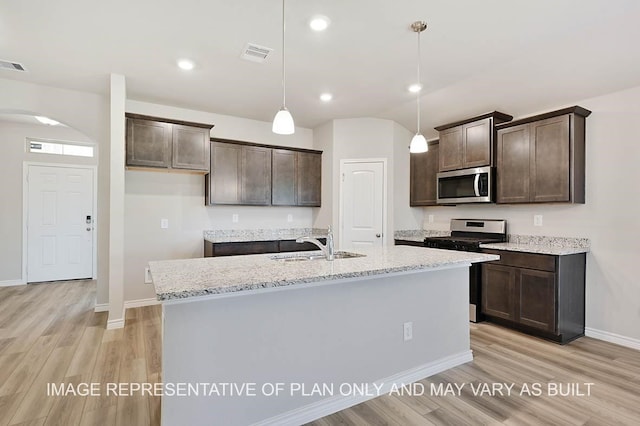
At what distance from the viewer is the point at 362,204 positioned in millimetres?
4922

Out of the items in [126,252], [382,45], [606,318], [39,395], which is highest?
[382,45]

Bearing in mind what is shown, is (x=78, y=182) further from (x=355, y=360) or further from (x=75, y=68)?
(x=355, y=360)

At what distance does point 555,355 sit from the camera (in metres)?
2.92

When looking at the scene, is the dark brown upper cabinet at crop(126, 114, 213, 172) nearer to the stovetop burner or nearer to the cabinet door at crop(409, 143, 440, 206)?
the cabinet door at crop(409, 143, 440, 206)

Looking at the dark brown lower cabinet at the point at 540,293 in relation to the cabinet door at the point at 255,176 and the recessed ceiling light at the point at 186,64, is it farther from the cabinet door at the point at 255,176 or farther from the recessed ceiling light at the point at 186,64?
the recessed ceiling light at the point at 186,64

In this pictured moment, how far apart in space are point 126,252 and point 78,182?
109 inches

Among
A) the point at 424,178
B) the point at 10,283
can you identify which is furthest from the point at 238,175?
the point at 10,283

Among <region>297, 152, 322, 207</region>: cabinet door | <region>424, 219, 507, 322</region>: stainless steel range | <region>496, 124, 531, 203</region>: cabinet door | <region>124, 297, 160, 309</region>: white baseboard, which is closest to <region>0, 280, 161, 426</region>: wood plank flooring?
<region>124, 297, 160, 309</region>: white baseboard

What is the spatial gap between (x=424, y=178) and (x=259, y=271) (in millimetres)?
3639

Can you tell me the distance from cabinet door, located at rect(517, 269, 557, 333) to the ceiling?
1858 millimetres

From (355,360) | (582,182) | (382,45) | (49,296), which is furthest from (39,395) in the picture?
(582,182)

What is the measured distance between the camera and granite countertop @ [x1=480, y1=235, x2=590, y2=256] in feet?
10.7

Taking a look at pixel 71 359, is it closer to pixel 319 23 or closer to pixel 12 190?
pixel 319 23

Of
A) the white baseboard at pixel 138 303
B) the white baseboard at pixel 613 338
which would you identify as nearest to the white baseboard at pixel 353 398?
the white baseboard at pixel 613 338
